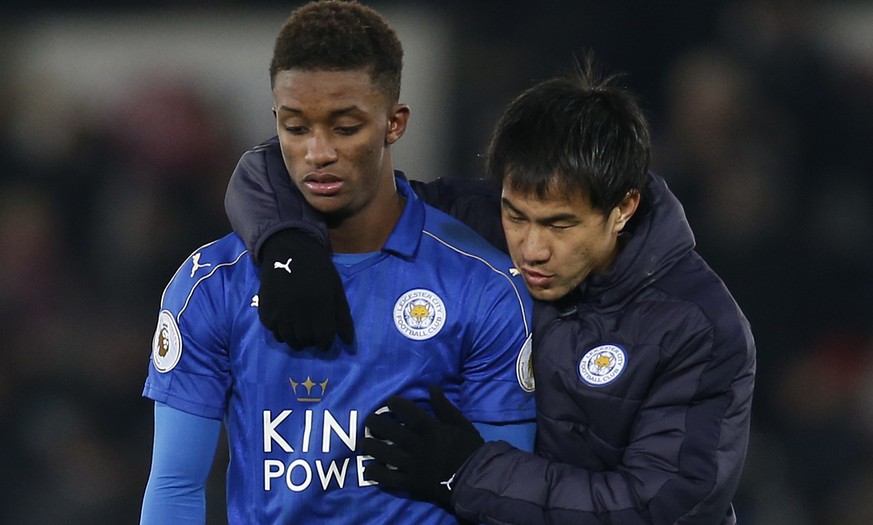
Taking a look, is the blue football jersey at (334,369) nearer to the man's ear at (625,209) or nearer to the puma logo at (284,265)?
the puma logo at (284,265)

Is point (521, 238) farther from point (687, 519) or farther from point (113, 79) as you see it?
point (113, 79)

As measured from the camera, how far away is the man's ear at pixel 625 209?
7.16 feet

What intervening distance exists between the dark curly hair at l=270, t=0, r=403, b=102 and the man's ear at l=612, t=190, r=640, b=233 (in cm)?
42

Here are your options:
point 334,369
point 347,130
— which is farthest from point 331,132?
point 334,369

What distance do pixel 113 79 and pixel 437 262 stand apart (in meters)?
4.09

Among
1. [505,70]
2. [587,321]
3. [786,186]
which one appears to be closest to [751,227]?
[786,186]

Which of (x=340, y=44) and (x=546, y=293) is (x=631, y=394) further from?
(x=340, y=44)

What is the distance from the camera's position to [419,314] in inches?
85.6

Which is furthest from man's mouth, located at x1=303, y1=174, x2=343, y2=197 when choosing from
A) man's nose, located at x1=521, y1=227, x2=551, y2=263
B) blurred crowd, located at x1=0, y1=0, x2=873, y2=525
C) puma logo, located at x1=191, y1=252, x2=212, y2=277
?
blurred crowd, located at x1=0, y1=0, x2=873, y2=525

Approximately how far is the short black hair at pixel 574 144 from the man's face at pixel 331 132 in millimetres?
227

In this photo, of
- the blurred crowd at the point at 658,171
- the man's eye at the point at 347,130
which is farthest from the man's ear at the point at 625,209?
the blurred crowd at the point at 658,171

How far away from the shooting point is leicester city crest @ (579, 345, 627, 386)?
2.12 meters

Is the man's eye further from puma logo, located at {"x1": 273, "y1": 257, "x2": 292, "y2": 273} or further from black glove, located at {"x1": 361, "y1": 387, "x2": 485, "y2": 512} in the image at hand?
black glove, located at {"x1": 361, "y1": 387, "x2": 485, "y2": 512}

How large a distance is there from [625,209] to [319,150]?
0.53 metres
